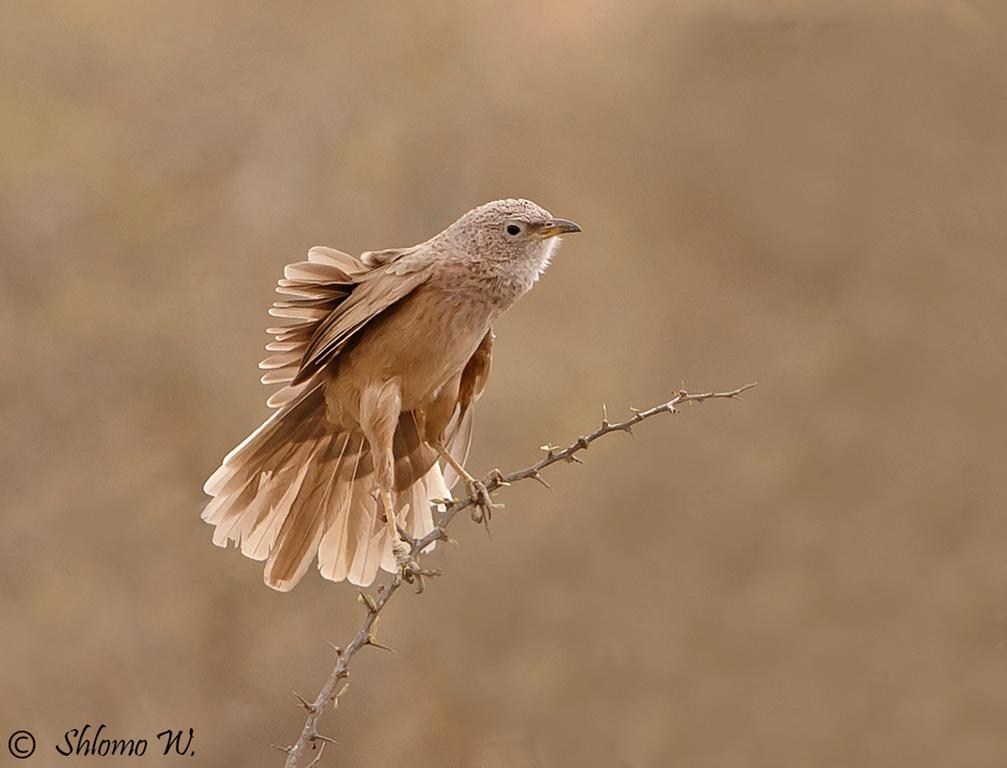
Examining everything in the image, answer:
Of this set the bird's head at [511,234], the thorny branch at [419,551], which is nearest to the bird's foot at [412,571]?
the thorny branch at [419,551]

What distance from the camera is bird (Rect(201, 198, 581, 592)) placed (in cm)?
284

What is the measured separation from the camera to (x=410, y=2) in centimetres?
633

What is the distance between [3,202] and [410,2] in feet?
7.83

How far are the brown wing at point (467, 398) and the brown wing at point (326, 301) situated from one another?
29cm

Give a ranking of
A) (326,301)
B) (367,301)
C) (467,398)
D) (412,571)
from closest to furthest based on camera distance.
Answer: (412,571) < (367,301) < (326,301) < (467,398)

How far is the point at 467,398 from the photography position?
3.17 meters

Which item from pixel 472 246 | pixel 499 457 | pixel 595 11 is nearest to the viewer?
pixel 472 246

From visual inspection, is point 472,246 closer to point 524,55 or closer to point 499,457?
point 499,457

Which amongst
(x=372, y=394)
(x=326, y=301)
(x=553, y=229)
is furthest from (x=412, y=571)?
(x=553, y=229)

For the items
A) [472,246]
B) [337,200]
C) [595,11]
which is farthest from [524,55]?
[472,246]

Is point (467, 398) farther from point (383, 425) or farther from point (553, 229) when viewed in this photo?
point (553, 229)

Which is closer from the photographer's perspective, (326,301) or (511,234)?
(511,234)

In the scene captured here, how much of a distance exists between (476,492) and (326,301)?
0.63 m

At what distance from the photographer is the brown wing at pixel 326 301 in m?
2.84
